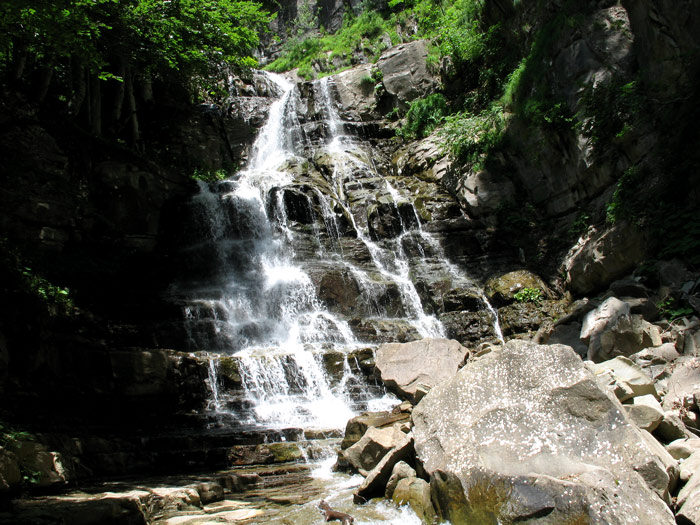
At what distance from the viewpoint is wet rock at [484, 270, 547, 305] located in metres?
11.8

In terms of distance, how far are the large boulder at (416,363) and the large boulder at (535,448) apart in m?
2.84

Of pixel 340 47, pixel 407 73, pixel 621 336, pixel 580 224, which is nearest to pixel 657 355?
pixel 621 336

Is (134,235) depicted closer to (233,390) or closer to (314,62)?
(233,390)

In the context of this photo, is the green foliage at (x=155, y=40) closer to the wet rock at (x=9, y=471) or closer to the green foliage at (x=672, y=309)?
the wet rock at (x=9, y=471)

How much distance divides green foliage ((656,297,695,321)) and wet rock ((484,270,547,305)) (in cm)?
417

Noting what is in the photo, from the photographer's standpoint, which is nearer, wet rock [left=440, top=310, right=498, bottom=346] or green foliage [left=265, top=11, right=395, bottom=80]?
wet rock [left=440, top=310, right=498, bottom=346]

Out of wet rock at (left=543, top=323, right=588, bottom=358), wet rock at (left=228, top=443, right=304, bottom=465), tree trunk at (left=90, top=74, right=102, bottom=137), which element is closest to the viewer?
wet rock at (left=228, top=443, right=304, bottom=465)

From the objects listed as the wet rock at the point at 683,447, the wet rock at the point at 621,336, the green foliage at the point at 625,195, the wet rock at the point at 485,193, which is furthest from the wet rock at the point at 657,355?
the wet rock at the point at 485,193

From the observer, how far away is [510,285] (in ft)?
39.5

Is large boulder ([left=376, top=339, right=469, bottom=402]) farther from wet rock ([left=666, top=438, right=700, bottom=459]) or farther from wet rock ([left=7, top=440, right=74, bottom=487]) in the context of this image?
wet rock ([left=7, top=440, right=74, bottom=487])

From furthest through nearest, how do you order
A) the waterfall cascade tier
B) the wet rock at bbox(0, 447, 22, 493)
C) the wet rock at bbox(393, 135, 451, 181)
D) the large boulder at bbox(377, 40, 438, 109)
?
the large boulder at bbox(377, 40, 438, 109)
the wet rock at bbox(393, 135, 451, 181)
the waterfall cascade tier
the wet rock at bbox(0, 447, 22, 493)

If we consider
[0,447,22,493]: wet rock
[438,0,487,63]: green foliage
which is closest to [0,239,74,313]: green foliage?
[0,447,22,493]: wet rock

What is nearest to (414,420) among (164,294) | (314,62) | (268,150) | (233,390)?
(233,390)

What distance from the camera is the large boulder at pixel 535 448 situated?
2.82 meters
